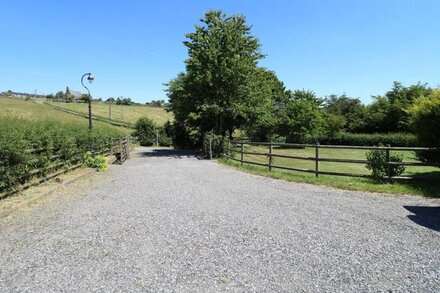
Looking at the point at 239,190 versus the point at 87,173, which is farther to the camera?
the point at 87,173

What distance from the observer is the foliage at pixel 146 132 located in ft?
158

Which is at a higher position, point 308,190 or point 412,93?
point 412,93

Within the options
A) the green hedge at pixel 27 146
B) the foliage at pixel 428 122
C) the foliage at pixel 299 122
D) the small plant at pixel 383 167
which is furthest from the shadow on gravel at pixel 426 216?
the foliage at pixel 299 122

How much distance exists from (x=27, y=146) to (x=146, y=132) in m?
40.6

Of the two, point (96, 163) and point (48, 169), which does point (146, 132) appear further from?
point (48, 169)

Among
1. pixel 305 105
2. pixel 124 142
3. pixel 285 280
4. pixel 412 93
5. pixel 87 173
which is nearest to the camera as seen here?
pixel 285 280

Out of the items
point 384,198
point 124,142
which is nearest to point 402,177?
point 384,198

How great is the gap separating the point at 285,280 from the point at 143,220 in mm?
3157

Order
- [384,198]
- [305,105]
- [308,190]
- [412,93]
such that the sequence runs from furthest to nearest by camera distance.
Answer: [412,93]
[305,105]
[308,190]
[384,198]

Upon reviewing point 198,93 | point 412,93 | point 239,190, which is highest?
point 412,93

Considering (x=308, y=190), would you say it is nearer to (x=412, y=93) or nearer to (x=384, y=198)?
(x=384, y=198)

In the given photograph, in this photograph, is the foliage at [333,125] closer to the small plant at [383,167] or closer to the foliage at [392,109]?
the foliage at [392,109]

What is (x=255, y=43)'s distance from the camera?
24750mm

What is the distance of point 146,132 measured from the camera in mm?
48719
